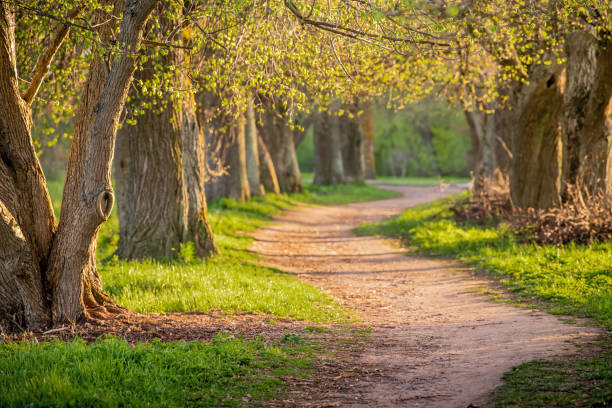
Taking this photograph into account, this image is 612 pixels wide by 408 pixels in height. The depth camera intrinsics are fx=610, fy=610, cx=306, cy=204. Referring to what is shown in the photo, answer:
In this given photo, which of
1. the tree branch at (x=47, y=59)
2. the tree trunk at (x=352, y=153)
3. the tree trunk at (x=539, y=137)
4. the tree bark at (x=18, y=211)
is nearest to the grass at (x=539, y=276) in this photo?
the tree trunk at (x=539, y=137)

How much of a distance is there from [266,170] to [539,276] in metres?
18.5

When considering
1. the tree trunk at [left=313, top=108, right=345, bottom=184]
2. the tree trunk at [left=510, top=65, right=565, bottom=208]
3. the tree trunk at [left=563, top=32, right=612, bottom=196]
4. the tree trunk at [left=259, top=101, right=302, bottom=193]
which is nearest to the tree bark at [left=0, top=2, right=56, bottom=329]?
the tree trunk at [left=563, top=32, right=612, bottom=196]

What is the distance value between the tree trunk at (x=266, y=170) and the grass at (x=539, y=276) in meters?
8.50

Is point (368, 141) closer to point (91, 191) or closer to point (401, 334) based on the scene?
point (401, 334)

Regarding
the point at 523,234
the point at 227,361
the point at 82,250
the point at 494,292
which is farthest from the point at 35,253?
the point at 523,234

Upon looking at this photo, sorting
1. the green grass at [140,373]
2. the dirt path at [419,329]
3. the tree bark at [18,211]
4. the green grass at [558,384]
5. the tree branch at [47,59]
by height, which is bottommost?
the dirt path at [419,329]

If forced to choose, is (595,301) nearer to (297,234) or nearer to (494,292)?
(494,292)

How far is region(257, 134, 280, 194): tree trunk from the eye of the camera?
27.7m

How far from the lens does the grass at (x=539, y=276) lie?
5.10 m

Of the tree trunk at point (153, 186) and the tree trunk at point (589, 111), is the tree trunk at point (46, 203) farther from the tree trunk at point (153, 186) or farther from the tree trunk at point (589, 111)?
the tree trunk at point (589, 111)

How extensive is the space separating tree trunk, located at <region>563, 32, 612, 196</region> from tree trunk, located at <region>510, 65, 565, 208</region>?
1.16 meters

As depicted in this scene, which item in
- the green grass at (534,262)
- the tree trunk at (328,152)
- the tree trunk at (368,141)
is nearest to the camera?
the green grass at (534,262)

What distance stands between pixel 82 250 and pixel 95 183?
0.83 m

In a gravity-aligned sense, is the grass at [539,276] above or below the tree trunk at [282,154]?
below
